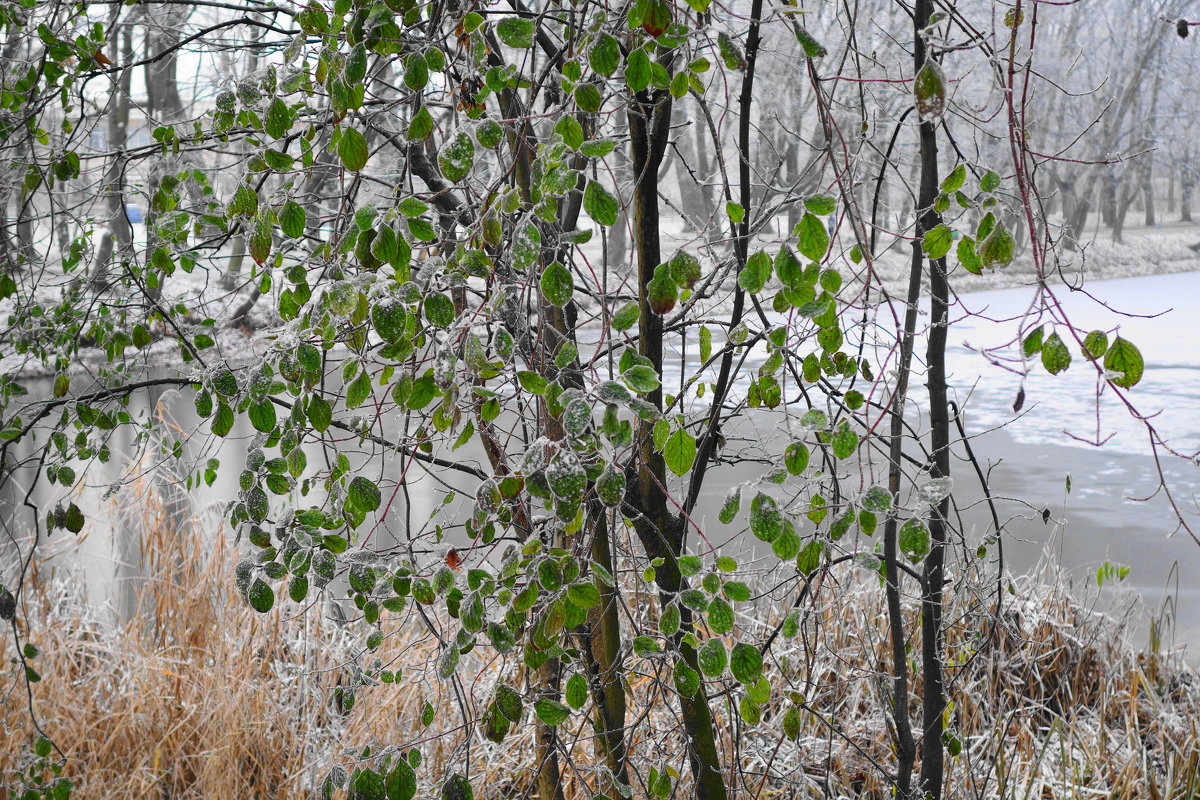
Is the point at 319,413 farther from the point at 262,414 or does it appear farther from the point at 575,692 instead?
the point at 575,692

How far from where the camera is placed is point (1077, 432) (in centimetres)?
515

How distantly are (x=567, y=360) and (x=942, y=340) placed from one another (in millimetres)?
552

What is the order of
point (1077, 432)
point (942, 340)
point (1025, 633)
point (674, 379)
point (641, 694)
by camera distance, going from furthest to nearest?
1. point (1077, 432)
2. point (674, 379)
3. point (1025, 633)
4. point (641, 694)
5. point (942, 340)

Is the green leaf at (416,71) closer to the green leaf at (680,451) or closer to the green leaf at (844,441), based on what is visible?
the green leaf at (680,451)

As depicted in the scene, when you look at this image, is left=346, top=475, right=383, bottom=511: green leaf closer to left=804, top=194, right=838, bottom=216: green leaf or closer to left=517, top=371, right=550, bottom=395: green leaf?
left=517, top=371, right=550, bottom=395: green leaf

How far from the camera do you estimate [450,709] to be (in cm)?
180

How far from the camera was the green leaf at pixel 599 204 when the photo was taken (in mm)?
609

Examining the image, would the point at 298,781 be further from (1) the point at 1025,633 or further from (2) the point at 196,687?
(1) the point at 1025,633

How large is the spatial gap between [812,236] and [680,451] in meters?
0.17

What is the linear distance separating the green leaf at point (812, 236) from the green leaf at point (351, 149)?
0.29 metres

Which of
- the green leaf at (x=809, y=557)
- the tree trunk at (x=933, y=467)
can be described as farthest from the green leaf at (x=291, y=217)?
the tree trunk at (x=933, y=467)

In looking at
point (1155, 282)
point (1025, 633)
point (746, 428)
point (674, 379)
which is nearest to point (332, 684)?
point (1025, 633)

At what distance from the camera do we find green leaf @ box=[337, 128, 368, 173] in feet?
2.03

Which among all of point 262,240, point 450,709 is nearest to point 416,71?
point 262,240
